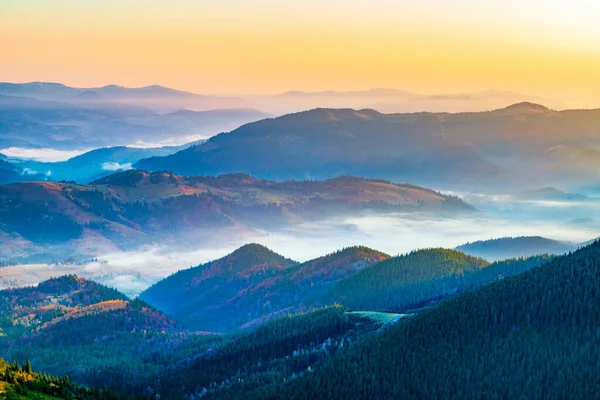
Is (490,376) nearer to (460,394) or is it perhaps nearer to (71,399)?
(460,394)

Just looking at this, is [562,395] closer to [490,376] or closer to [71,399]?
[490,376]

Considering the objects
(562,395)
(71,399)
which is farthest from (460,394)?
(71,399)

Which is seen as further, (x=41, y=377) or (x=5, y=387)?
(x=41, y=377)

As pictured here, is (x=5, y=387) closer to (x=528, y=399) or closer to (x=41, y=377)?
(x=41, y=377)

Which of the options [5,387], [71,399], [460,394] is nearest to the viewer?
[5,387]

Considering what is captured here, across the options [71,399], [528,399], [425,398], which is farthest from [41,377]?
[528,399]

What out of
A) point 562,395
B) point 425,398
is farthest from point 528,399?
point 425,398

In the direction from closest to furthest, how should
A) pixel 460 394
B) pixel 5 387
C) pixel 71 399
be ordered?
1. pixel 5 387
2. pixel 71 399
3. pixel 460 394

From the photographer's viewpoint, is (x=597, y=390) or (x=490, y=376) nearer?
(x=597, y=390)
